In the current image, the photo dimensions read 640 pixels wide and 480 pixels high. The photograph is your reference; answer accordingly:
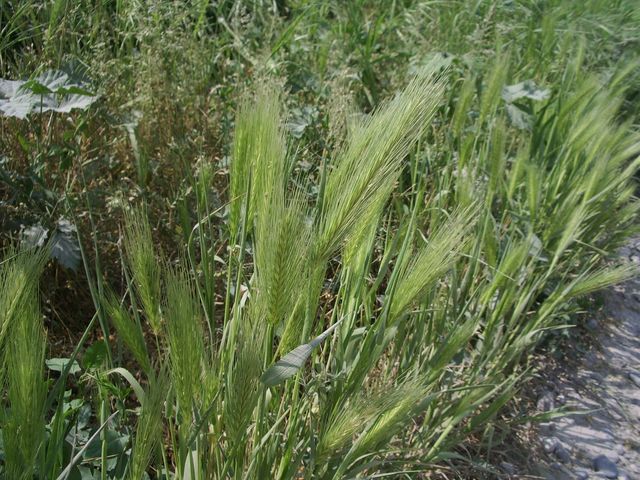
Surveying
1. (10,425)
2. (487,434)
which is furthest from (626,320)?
(10,425)

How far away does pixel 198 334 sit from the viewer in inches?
36.8

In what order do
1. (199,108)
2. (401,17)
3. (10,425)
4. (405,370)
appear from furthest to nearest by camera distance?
(401,17) < (199,108) < (405,370) < (10,425)

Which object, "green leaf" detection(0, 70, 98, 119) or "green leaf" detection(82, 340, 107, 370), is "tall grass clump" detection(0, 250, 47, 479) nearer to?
"green leaf" detection(82, 340, 107, 370)

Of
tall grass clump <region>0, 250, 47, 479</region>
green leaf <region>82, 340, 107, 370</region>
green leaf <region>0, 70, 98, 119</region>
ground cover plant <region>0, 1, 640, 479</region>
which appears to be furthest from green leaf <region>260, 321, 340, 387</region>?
green leaf <region>0, 70, 98, 119</region>

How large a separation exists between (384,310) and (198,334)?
0.32m

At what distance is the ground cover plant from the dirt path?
164 millimetres

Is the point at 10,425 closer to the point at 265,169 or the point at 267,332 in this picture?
the point at 267,332

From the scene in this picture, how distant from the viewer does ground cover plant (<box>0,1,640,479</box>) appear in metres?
0.98

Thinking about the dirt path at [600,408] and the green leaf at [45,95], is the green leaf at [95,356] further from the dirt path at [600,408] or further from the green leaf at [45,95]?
the dirt path at [600,408]

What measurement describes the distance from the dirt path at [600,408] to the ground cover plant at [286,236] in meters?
0.16

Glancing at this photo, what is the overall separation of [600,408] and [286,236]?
1372mm

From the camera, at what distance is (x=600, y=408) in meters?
1.95

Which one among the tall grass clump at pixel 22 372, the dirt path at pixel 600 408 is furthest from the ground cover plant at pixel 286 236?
the dirt path at pixel 600 408

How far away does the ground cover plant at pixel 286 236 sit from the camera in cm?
98
